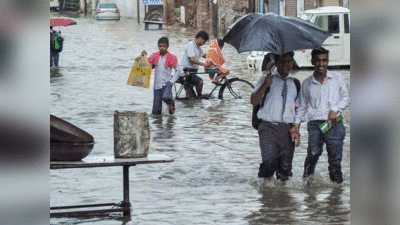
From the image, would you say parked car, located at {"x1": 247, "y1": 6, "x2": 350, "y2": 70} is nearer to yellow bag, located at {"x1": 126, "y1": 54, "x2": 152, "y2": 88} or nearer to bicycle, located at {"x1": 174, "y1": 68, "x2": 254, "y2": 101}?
bicycle, located at {"x1": 174, "y1": 68, "x2": 254, "y2": 101}

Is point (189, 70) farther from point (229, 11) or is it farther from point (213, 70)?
point (229, 11)

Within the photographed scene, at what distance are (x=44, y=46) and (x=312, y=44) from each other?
222 inches

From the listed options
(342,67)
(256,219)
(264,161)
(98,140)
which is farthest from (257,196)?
(342,67)

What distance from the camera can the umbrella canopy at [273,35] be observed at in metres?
7.79

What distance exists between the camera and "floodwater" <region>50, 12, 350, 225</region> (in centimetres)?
742

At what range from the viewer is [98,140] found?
478 inches

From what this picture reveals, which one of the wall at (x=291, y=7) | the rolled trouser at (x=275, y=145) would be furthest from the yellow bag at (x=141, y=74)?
the wall at (x=291, y=7)

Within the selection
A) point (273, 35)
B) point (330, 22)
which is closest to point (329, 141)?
point (273, 35)

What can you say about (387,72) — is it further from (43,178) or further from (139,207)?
(139,207)

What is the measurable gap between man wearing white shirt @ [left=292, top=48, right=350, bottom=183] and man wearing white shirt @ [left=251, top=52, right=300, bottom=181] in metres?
0.10

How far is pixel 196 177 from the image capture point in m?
9.27

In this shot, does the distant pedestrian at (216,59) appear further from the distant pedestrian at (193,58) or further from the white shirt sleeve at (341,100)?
the white shirt sleeve at (341,100)

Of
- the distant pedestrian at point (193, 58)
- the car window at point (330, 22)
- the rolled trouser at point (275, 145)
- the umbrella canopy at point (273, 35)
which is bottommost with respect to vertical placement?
the rolled trouser at point (275, 145)

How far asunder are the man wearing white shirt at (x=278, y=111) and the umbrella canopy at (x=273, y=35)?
13.2 inches
